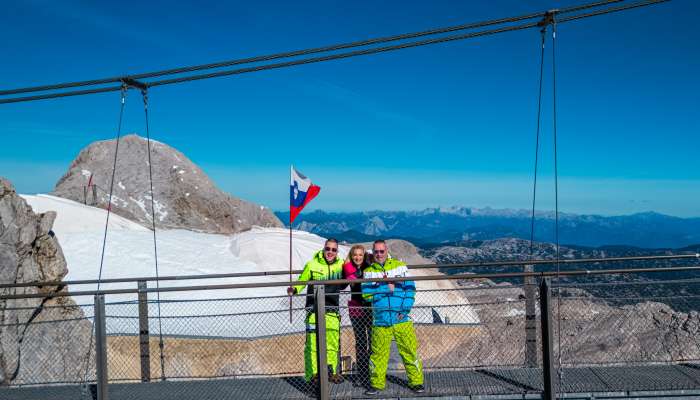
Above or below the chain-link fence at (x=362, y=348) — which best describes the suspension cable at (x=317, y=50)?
above

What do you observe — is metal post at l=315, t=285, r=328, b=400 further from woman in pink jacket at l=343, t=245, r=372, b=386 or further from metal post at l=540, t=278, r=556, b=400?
metal post at l=540, t=278, r=556, b=400

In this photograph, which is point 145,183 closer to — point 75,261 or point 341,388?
point 75,261

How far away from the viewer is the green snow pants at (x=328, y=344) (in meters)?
6.80

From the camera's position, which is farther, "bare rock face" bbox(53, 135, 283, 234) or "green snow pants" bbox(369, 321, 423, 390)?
"bare rock face" bbox(53, 135, 283, 234)

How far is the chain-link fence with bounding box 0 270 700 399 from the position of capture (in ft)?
21.7

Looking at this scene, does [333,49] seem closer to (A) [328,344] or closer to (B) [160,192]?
(A) [328,344]

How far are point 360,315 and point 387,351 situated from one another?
0.51 m

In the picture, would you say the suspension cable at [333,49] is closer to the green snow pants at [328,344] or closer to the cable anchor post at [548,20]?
the cable anchor post at [548,20]

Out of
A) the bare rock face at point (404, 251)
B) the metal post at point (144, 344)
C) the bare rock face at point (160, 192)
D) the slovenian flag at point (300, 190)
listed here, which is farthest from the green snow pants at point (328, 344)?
the bare rock face at point (160, 192)

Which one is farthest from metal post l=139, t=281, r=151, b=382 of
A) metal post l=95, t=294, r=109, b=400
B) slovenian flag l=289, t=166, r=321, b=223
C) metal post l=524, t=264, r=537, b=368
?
slovenian flag l=289, t=166, r=321, b=223

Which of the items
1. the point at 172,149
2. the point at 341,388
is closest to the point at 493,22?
the point at 341,388

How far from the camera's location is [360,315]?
22.4ft

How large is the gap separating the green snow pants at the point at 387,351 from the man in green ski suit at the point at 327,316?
49 centimetres

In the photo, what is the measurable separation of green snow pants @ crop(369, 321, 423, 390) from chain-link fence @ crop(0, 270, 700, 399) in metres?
0.01
